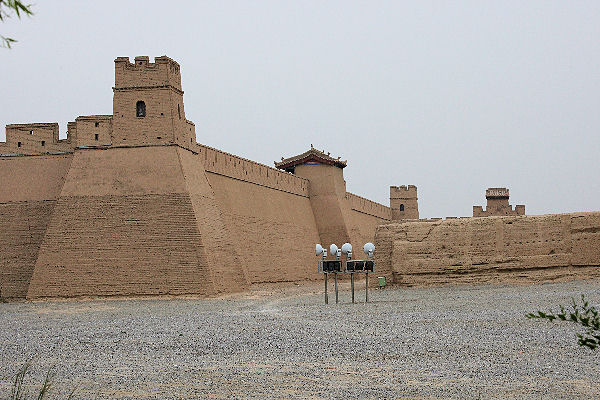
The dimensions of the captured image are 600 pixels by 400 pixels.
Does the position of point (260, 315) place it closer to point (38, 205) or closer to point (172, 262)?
point (172, 262)

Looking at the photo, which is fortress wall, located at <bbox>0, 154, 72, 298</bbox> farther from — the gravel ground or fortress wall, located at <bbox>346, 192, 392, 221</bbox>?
fortress wall, located at <bbox>346, 192, 392, 221</bbox>

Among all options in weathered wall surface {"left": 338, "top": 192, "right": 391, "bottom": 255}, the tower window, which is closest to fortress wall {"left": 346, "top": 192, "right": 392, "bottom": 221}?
weathered wall surface {"left": 338, "top": 192, "right": 391, "bottom": 255}

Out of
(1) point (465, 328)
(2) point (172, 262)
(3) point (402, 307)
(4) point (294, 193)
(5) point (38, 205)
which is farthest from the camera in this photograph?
(4) point (294, 193)

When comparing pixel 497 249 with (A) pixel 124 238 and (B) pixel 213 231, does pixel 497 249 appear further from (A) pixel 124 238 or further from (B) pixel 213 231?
(A) pixel 124 238

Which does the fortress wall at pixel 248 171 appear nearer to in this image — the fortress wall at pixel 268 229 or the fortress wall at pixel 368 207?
the fortress wall at pixel 268 229

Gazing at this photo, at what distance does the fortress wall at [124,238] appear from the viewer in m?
24.1

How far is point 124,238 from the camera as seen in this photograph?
24406mm

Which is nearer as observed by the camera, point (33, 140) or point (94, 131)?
point (94, 131)

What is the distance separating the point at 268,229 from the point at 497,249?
14.1m

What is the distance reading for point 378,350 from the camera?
1103 centimetres

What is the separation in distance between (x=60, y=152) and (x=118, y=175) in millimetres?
3028

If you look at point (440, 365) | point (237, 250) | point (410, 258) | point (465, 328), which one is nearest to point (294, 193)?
point (237, 250)

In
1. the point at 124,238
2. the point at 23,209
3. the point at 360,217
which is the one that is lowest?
the point at 124,238

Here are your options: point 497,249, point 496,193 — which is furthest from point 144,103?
point 496,193
